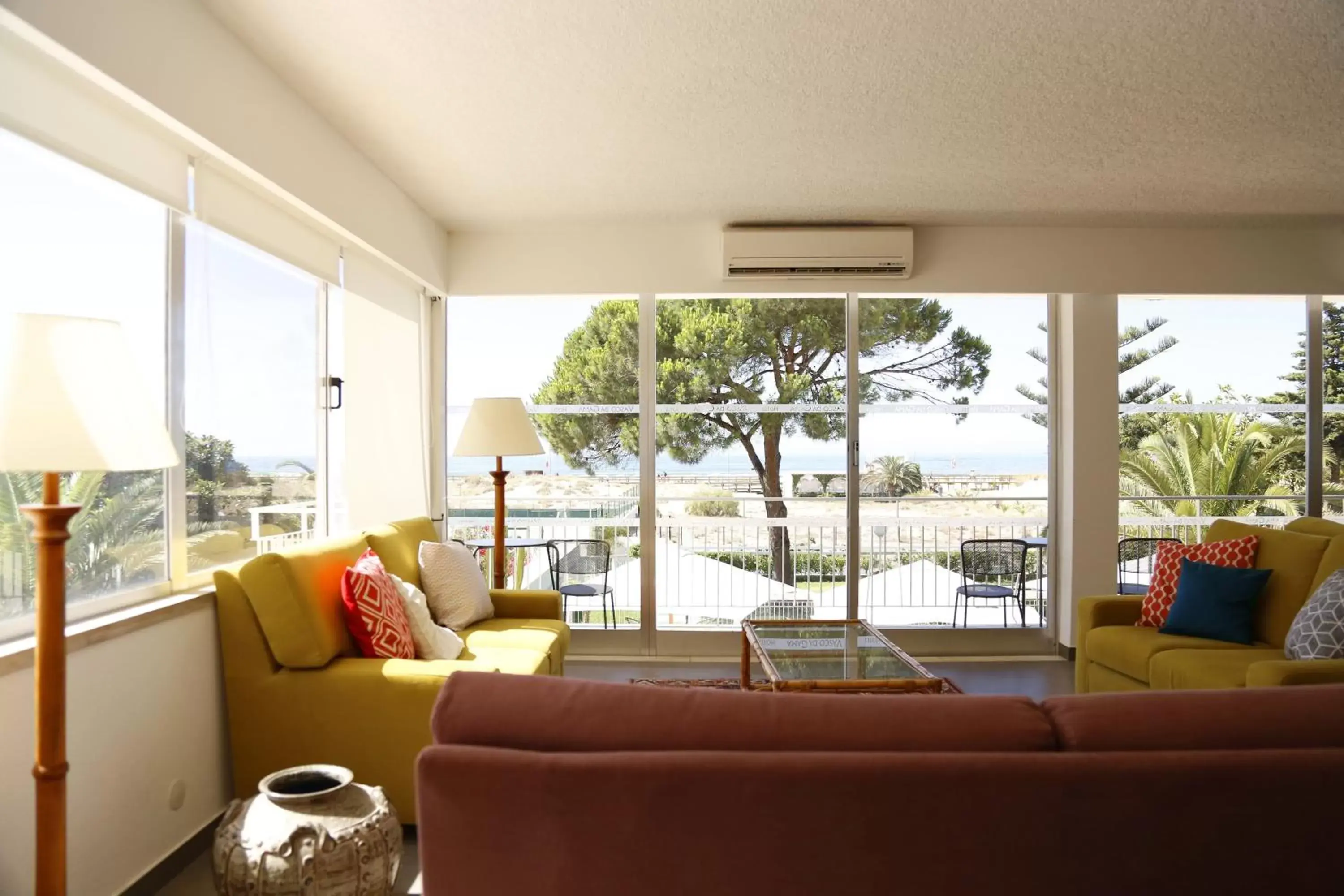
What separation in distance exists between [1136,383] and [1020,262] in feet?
6.36

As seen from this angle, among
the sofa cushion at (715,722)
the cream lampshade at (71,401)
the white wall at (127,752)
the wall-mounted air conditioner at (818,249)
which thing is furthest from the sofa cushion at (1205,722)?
the wall-mounted air conditioner at (818,249)

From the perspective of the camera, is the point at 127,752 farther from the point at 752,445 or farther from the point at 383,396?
the point at 752,445

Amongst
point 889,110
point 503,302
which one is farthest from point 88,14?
point 503,302

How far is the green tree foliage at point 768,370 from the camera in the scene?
5598mm

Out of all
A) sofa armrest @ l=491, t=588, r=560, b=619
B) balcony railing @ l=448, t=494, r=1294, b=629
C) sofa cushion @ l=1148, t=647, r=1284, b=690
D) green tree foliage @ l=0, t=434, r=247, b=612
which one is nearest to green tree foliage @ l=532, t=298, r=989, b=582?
balcony railing @ l=448, t=494, r=1294, b=629

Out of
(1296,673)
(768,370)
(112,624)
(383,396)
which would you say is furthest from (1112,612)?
(112,624)

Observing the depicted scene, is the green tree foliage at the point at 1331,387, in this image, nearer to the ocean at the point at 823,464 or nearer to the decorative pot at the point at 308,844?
the ocean at the point at 823,464

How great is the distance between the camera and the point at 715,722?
4.38ft

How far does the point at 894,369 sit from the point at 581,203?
7.67ft

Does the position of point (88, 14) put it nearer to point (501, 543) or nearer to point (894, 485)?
point (501, 543)

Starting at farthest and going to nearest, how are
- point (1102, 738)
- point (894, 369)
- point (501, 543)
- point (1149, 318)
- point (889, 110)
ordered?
point (1149, 318)
point (894, 369)
point (501, 543)
point (889, 110)
point (1102, 738)

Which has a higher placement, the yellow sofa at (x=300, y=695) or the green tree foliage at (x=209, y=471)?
the green tree foliage at (x=209, y=471)

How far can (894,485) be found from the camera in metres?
5.67

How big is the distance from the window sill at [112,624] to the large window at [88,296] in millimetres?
74
